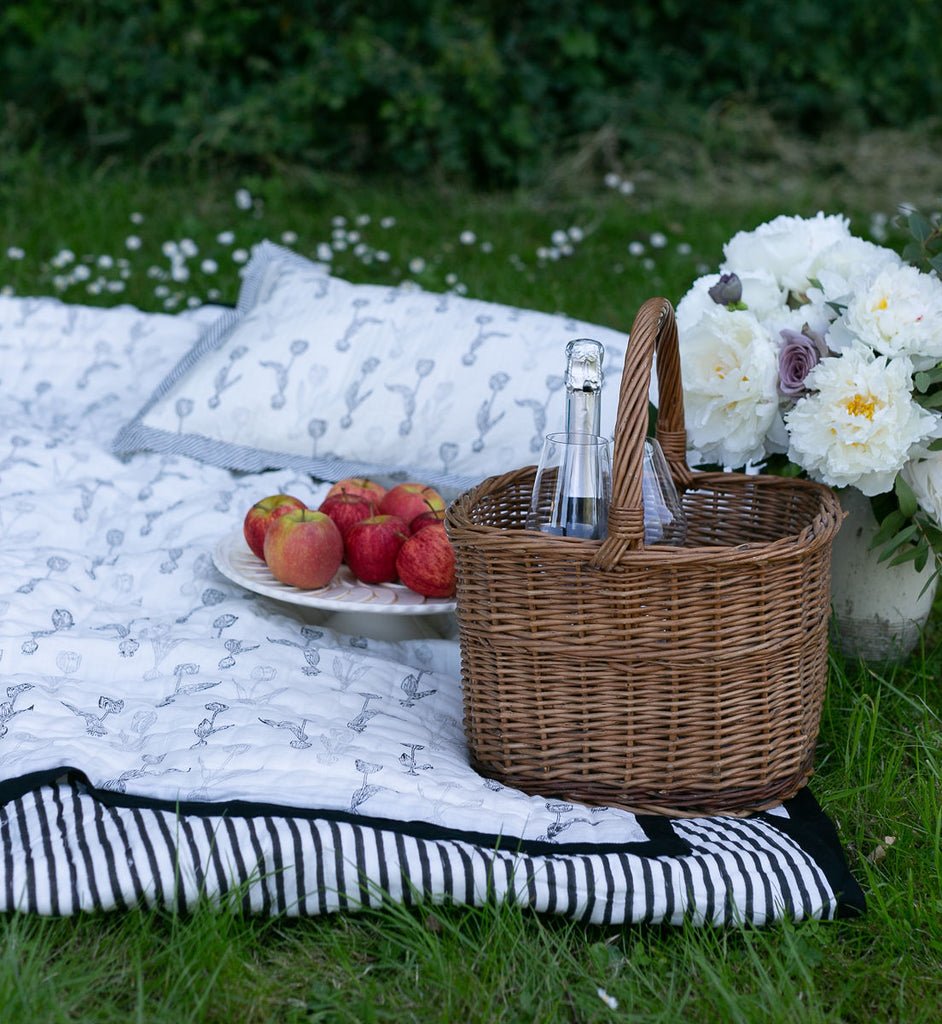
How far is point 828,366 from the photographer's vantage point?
4.57 feet

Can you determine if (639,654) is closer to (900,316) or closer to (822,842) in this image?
(822,842)

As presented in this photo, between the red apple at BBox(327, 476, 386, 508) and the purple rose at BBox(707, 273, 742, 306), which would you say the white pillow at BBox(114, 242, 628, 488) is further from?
the purple rose at BBox(707, 273, 742, 306)

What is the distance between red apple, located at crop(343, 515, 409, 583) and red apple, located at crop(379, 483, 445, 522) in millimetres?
75

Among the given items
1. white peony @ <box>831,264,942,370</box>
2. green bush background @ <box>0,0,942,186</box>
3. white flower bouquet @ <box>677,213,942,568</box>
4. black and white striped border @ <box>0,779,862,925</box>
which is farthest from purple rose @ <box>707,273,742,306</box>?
green bush background @ <box>0,0,942,186</box>

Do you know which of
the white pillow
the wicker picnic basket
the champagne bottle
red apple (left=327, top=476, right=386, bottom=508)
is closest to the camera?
the wicker picnic basket

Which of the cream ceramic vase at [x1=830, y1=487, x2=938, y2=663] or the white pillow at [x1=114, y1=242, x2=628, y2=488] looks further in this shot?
the white pillow at [x1=114, y1=242, x2=628, y2=488]

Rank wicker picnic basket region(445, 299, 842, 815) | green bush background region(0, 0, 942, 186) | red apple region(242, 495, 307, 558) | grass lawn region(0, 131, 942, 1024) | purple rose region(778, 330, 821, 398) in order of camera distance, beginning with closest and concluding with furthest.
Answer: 1. grass lawn region(0, 131, 942, 1024)
2. wicker picnic basket region(445, 299, 842, 815)
3. purple rose region(778, 330, 821, 398)
4. red apple region(242, 495, 307, 558)
5. green bush background region(0, 0, 942, 186)

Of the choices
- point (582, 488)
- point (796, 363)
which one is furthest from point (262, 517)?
point (796, 363)

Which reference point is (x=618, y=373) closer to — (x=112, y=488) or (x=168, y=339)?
(x=112, y=488)

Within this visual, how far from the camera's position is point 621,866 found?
1.15m

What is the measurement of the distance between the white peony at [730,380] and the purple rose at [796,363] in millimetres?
12

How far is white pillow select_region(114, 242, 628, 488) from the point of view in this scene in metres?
2.07

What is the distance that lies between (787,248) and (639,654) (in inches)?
26.8

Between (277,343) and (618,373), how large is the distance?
25.8 inches
